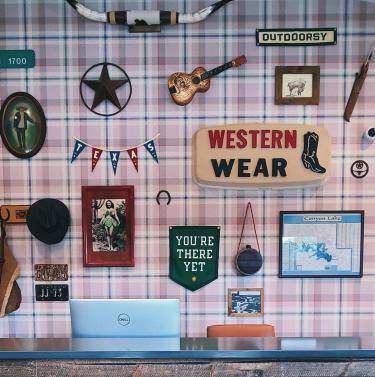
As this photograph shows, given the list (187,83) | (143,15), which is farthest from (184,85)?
(143,15)

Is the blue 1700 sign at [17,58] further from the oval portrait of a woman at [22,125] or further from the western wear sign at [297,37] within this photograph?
the western wear sign at [297,37]

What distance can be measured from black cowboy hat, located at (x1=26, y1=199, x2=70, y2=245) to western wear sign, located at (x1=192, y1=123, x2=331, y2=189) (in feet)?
2.91

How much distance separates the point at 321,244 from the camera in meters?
2.78

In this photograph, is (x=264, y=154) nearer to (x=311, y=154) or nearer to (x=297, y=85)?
(x=311, y=154)

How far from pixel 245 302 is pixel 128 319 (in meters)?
1.17

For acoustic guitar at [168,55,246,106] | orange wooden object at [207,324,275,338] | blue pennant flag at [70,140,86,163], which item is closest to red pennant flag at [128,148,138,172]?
blue pennant flag at [70,140,86,163]

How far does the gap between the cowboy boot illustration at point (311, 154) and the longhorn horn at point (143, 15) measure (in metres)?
0.96

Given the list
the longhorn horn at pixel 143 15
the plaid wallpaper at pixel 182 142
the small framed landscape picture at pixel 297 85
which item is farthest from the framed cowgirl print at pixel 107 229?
the small framed landscape picture at pixel 297 85

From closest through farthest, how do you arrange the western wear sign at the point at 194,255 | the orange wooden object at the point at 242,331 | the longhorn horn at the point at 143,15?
the orange wooden object at the point at 242,331 → the longhorn horn at the point at 143,15 → the western wear sign at the point at 194,255

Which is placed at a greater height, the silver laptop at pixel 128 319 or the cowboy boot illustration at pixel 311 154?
the cowboy boot illustration at pixel 311 154

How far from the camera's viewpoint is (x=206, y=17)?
102 inches

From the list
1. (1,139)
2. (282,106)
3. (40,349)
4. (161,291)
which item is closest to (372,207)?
(282,106)

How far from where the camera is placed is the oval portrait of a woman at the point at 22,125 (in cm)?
268

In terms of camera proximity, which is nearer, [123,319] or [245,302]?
[123,319]
